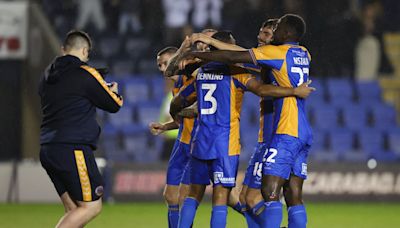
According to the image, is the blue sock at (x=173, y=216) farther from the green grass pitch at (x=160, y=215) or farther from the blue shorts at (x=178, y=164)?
the green grass pitch at (x=160, y=215)

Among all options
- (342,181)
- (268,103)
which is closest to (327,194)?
(342,181)

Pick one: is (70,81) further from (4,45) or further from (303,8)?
(303,8)

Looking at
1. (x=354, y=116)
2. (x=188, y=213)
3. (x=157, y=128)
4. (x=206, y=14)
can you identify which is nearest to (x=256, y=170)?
(x=188, y=213)

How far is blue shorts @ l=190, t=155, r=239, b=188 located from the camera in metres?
9.58

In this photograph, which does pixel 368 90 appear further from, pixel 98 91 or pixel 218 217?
pixel 98 91

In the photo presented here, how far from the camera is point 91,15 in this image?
66.9ft

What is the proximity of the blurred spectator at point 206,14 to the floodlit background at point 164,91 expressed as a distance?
0.02 meters

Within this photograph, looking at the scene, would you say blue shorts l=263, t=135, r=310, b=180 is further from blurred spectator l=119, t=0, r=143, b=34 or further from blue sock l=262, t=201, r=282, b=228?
blurred spectator l=119, t=0, r=143, b=34

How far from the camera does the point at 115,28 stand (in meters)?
20.5

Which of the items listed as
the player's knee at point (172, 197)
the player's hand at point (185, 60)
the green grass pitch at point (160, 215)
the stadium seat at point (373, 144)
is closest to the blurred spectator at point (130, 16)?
the green grass pitch at point (160, 215)

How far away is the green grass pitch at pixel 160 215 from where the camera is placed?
43.9 ft

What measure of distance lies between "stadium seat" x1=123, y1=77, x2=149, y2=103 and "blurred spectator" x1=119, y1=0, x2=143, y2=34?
1328 mm

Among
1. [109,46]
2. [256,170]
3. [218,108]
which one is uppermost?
[109,46]

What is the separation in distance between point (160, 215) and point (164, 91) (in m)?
4.96
